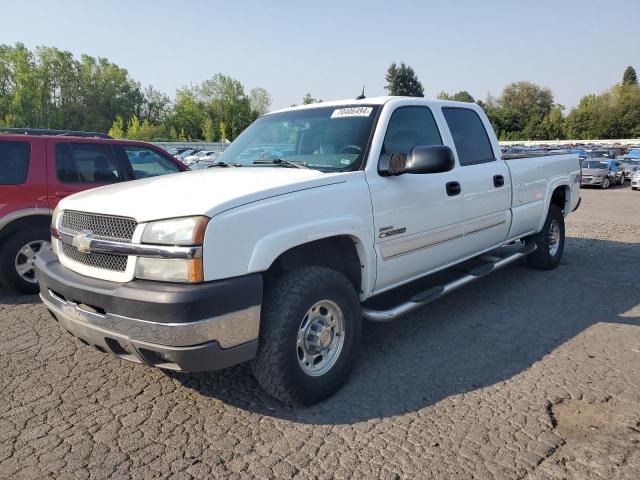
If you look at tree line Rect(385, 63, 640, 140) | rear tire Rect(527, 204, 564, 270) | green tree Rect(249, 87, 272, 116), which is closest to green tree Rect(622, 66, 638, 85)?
tree line Rect(385, 63, 640, 140)

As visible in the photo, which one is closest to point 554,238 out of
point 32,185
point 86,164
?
point 86,164

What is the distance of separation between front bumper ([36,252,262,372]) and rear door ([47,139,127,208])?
10.9 feet

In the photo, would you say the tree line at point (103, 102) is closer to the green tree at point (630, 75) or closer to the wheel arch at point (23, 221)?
the wheel arch at point (23, 221)

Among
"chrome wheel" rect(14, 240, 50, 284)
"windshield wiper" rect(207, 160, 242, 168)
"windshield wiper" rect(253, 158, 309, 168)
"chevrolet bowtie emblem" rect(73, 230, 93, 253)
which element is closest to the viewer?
"chevrolet bowtie emblem" rect(73, 230, 93, 253)

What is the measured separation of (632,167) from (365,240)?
30478 millimetres

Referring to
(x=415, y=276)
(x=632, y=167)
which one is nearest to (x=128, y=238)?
(x=415, y=276)

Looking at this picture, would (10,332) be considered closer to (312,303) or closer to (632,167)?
(312,303)

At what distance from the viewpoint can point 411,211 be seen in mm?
3785

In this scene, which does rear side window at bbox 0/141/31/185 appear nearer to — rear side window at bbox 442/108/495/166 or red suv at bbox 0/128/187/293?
red suv at bbox 0/128/187/293

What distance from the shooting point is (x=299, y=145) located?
3979mm

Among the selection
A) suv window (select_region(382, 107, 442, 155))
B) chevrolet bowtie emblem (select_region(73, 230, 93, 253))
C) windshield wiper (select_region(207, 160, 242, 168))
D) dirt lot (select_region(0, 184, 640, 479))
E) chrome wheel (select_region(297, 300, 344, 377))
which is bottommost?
dirt lot (select_region(0, 184, 640, 479))

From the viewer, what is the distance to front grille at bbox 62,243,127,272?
2830 mm

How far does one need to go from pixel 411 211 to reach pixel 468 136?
4.85 feet

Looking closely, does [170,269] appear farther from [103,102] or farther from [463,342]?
[103,102]
